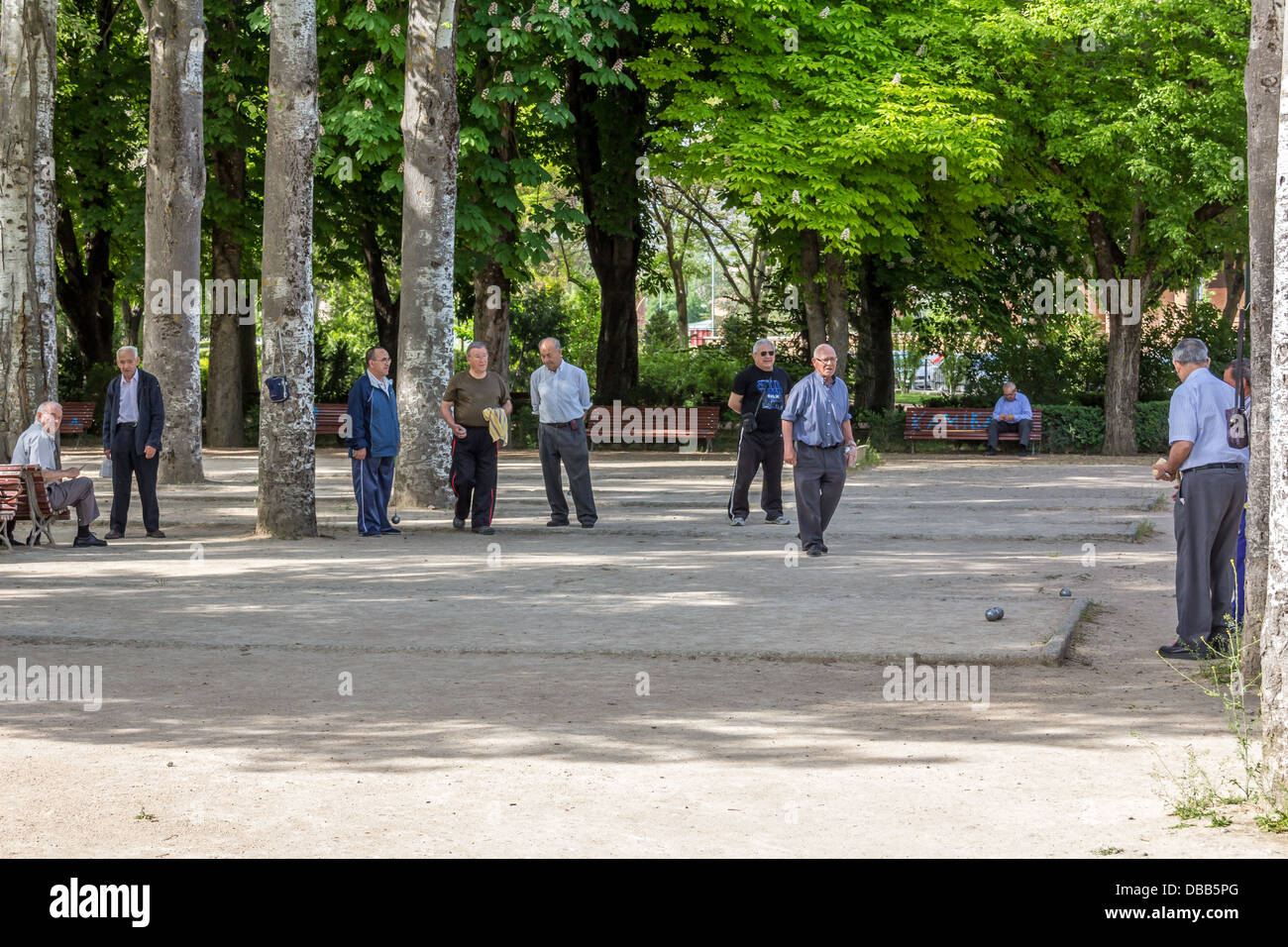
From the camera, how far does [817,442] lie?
48.2ft

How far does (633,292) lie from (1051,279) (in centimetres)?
1056

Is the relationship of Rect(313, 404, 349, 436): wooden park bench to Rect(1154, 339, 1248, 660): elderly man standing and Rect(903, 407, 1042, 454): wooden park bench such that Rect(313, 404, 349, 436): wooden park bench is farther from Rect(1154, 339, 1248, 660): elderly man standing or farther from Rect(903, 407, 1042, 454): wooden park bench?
Rect(1154, 339, 1248, 660): elderly man standing

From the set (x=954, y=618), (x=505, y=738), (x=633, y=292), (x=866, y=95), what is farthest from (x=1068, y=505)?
(x=633, y=292)

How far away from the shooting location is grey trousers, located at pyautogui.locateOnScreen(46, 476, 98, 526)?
614 inches

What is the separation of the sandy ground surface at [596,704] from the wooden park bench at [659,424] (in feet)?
56.0

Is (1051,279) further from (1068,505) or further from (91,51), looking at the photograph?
(91,51)

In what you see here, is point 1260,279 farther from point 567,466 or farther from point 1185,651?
point 567,466

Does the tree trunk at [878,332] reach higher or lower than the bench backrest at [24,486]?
higher

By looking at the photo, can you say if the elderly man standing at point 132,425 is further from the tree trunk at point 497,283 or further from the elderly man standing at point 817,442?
the tree trunk at point 497,283

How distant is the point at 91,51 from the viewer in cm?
3475

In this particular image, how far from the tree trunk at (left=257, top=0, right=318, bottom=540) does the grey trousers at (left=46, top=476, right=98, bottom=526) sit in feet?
→ 5.67

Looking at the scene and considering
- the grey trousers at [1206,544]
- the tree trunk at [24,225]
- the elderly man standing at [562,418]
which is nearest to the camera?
the grey trousers at [1206,544]

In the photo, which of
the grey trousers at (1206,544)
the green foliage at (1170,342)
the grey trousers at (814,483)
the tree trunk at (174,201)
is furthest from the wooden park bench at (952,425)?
the grey trousers at (1206,544)

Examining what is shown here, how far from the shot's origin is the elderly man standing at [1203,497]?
9.41 m
